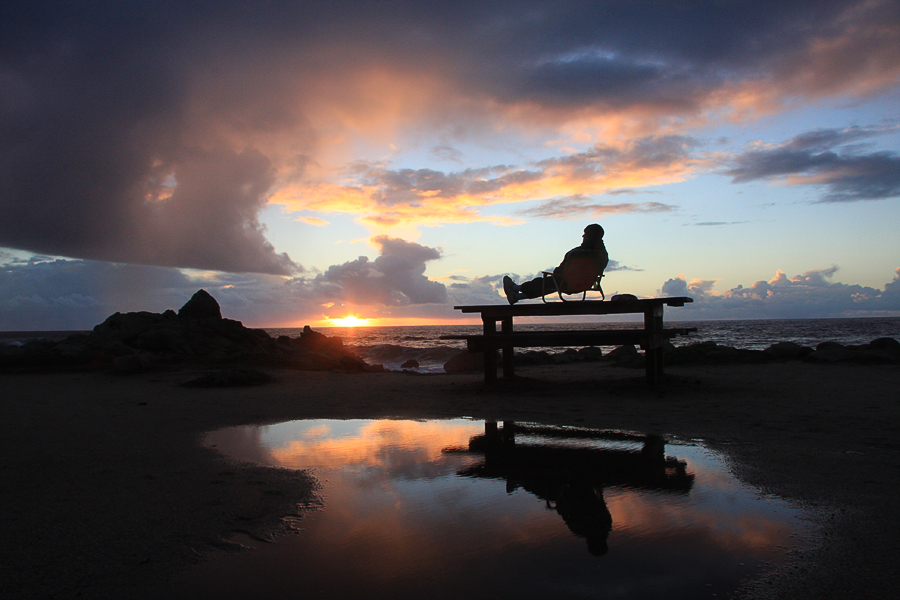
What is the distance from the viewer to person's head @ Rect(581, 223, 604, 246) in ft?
29.6

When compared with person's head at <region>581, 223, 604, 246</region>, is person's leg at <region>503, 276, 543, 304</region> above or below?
below

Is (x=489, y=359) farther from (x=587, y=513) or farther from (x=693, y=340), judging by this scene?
(x=693, y=340)

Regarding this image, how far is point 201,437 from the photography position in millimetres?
5512

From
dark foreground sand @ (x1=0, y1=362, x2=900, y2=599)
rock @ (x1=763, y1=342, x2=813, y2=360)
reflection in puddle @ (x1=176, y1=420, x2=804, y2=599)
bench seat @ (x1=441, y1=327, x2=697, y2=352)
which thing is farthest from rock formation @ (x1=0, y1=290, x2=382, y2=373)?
rock @ (x1=763, y1=342, x2=813, y2=360)

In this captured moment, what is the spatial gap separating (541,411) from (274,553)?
4.78 meters

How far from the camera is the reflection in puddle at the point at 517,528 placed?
2.31m

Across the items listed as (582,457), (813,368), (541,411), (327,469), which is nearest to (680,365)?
(813,368)

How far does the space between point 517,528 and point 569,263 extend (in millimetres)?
6689

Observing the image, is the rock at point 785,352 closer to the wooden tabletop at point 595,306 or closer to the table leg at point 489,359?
the wooden tabletop at point 595,306

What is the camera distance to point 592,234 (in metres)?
9.03

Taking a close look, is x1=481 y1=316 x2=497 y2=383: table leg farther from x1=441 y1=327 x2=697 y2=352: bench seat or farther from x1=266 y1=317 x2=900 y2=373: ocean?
x1=266 y1=317 x2=900 y2=373: ocean

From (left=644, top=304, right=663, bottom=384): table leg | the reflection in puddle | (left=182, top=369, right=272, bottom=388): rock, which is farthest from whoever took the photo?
(left=182, top=369, right=272, bottom=388): rock

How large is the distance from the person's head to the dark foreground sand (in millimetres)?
2568

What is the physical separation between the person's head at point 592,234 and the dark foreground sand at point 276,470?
2568 mm
